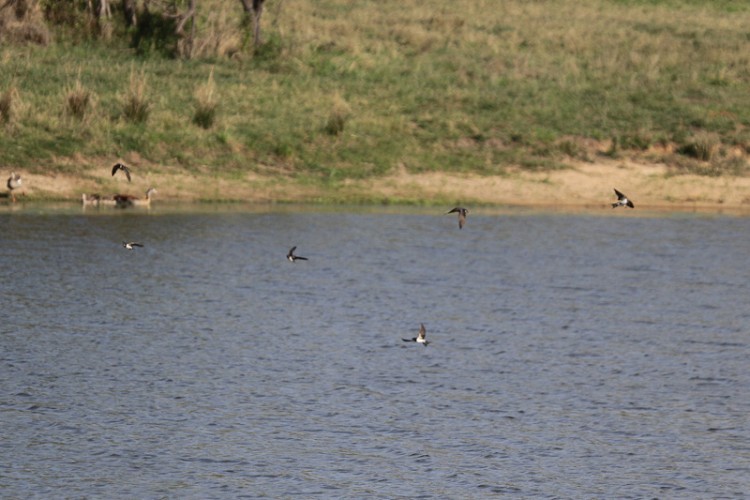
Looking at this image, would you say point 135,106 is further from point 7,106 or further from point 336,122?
point 336,122

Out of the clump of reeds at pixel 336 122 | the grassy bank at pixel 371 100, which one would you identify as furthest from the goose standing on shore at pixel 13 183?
the clump of reeds at pixel 336 122

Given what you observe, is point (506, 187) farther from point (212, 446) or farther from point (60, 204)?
point (212, 446)

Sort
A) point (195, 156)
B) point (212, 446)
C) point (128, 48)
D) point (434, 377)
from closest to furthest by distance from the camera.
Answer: point (212, 446)
point (434, 377)
point (195, 156)
point (128, 48)

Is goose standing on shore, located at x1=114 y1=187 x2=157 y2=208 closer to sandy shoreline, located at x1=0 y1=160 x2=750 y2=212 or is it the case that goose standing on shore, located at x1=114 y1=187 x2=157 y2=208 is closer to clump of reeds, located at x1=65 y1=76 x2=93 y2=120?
sandy shoreline, located at x1=0 y1=160 x2=750 y2=212

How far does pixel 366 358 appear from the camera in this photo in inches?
778

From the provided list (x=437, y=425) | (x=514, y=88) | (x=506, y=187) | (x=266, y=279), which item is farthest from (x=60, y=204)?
(x=437, y=425)

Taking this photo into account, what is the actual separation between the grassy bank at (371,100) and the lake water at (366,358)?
11.3 feet

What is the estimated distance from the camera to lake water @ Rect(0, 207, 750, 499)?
1468 centimetres

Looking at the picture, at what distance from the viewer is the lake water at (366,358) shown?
14680 mm

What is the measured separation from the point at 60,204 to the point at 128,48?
424 inches

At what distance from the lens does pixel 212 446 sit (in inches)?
606

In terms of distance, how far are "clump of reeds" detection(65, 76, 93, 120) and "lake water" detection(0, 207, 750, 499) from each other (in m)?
4.38

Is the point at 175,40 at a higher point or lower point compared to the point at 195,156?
higher

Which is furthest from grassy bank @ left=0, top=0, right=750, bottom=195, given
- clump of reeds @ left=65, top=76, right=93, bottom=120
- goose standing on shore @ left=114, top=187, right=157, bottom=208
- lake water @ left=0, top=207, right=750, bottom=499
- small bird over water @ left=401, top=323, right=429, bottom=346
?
small bird over water @ left=401, top=323, right=429, bottom=346
